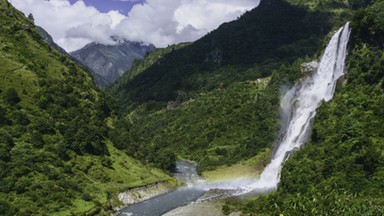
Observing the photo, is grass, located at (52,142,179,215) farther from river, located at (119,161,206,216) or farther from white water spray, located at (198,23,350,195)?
white water spray, located at (198,23,350,195)

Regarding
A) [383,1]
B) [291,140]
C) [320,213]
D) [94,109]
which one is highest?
[383,1]

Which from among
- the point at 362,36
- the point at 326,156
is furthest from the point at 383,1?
the point at 326,156

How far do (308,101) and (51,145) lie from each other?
278ft

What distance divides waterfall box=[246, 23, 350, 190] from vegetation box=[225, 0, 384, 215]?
6837 mm

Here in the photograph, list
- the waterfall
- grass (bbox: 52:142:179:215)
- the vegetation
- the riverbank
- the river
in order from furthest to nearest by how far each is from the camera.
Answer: the waterfall → the riverbank → the river → grass (bbox: 52:142:179:215) → the vegetation

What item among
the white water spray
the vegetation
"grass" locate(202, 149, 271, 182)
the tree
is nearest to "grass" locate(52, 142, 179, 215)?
"grass" locate(202, 149, 271, 182)

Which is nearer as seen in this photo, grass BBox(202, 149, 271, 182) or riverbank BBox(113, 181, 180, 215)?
riverbank BBox(113, 181, 180, 215)

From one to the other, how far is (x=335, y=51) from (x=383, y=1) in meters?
21.1

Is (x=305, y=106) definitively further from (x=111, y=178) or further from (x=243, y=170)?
(x=111, y=178)

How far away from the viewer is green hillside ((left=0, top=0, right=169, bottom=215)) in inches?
4695

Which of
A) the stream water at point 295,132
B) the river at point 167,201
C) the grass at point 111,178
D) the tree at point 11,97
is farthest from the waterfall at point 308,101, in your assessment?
the tree at point 11,97

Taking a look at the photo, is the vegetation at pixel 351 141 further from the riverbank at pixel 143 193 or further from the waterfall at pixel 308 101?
the riverbank at pixel 143 193

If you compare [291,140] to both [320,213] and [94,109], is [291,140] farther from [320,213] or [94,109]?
[320,213]

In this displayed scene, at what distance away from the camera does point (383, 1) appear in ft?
490
